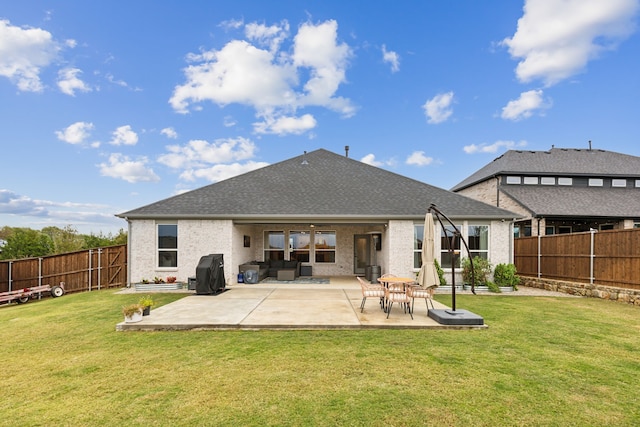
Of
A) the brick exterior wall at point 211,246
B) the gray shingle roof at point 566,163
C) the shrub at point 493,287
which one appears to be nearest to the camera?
the shrub at point 493,287

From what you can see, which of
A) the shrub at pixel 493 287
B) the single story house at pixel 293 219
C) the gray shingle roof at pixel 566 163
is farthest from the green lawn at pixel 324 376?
the gray shingle roof at pixel 566 163

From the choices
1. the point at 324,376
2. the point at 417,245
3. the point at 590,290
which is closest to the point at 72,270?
the point at 324,376

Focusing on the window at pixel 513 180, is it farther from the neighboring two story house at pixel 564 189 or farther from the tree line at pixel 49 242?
the tree line at pixel 49 242

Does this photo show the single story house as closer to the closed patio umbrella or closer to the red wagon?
the red wagon

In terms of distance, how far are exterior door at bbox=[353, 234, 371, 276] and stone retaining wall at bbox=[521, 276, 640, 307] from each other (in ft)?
25.3

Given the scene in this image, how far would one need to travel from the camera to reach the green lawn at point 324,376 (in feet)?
10.9

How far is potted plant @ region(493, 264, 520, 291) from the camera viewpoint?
12344 millimetres

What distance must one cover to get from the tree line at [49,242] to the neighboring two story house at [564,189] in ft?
92.2

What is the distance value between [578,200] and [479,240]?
1211 cm

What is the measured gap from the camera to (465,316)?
23.0ft

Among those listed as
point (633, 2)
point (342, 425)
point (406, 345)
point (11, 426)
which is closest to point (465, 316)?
point (406, 345)

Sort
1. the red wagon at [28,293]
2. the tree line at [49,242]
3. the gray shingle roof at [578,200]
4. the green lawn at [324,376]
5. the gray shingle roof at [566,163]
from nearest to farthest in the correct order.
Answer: the green lawn at [324,376] → the red wagon at [28,293] → the gray shingle roof at [578,200] → the gray shingle roof at [566,163] → the tree line at [49,242]

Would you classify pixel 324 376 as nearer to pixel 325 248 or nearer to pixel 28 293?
pixel 325 248

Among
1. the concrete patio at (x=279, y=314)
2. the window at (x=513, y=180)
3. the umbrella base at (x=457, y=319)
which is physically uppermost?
the window at (x=513, y=180)
